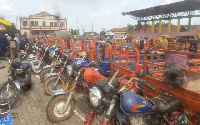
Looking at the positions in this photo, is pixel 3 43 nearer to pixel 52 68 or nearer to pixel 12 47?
pixel 12 47

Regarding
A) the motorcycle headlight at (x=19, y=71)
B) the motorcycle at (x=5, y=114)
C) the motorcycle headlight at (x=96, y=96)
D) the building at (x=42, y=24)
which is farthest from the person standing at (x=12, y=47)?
the building at (x=42, y=24)

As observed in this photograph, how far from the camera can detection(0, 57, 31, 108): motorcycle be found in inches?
168

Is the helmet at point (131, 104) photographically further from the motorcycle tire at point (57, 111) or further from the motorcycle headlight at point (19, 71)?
the motorcycle headlight at point (19, 71)

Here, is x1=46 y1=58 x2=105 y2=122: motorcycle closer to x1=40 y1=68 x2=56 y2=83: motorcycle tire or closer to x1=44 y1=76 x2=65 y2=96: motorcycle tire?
x1=44 y1=76 x2=65 y2=96: motorcycle tire

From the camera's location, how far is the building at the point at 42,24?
179 ft

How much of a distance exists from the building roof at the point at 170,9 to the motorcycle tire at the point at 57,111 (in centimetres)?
2911

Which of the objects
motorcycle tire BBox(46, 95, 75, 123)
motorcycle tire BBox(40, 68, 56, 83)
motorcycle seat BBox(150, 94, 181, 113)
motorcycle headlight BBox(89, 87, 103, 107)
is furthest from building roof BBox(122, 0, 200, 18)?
motorcycle headlight BBox(89, 87, 103, 107)

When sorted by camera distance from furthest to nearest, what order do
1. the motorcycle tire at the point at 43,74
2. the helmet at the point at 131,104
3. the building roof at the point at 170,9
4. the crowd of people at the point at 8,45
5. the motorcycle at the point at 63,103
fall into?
the building roof at the point at 170,9
the crowd of people at the point at 8,45
the motorcycle tire at the point at 43,74
the motorcycle at the point at 63,103
the helmet at the point at 131,104

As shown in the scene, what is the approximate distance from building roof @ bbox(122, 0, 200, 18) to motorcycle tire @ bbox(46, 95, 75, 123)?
2911 cm

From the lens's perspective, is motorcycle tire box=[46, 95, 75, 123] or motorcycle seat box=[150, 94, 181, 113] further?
motorcycle tire box=[46, 95, 75, 123]

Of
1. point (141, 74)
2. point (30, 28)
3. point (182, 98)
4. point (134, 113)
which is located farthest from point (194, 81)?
point (30, 28)

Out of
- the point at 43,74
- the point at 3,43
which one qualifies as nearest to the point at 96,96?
the point at 43,74

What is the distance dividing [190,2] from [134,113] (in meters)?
30.1

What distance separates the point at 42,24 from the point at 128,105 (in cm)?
5932
